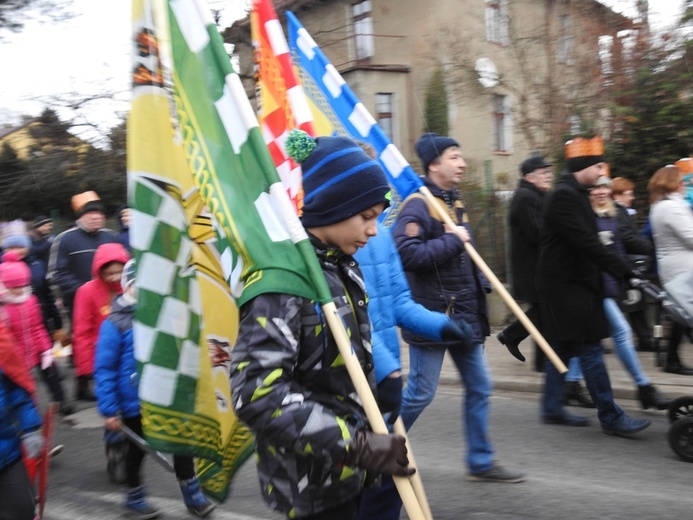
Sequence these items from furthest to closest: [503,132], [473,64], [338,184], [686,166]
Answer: [503,132], [473,64], [686,166], [338,184]

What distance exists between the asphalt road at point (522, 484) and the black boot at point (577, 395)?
167mm

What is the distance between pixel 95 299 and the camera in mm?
5855

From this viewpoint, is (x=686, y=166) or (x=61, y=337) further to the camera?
(x=61, y=337)

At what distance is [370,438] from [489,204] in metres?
10.1

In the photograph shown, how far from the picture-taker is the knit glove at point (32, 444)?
3.56 m

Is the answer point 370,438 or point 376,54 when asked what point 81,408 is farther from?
point 376,54

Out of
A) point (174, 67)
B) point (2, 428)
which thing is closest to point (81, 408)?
point (2, 428)

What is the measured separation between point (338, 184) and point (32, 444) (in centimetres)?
210

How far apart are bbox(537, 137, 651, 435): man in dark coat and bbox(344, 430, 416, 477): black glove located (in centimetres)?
386

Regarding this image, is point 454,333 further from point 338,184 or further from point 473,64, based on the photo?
point 473,64

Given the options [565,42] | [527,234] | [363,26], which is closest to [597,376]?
[527,234]

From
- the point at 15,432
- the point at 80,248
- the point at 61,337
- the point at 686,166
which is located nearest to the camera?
the point at 15,432

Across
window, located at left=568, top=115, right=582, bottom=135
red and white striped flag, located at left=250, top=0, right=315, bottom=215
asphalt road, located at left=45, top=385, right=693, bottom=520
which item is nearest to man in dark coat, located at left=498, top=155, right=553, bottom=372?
asphalt road, located at left=45, top=385, right=693, bottom=520

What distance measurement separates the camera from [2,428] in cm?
346
